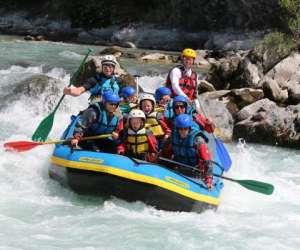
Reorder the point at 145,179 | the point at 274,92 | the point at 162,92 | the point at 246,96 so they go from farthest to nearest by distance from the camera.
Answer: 1. the point at 246,96
2. the point at 274,92
3. the point at 162,92
4. the point at 145,179

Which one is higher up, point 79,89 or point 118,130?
point 79,89

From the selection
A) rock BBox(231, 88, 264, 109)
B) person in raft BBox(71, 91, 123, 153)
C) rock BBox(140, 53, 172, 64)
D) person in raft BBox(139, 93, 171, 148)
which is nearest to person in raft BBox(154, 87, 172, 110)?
person in raft BBox(139, 93, 171, 148)

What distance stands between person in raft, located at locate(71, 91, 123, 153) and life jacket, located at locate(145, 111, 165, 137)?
0.33 metres

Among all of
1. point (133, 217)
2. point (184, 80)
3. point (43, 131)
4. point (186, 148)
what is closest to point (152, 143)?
point (186, 148)

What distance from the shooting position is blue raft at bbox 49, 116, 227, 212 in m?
5.98

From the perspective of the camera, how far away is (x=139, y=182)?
5965 millimetres

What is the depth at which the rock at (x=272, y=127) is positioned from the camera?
10.1 meters

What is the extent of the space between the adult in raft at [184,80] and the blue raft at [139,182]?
1.95 meters

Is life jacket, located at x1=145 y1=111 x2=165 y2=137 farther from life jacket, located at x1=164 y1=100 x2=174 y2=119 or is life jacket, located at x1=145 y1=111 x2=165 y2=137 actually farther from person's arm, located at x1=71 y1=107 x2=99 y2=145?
person's arm, located at x1=71 y1=107 x2=99 y2=145

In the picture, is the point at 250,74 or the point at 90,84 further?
the point at 250,74

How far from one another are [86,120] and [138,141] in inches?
26.5

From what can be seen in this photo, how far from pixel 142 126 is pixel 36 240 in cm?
179

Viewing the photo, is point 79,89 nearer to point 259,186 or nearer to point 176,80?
point 176,80

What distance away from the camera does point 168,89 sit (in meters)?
7.92
